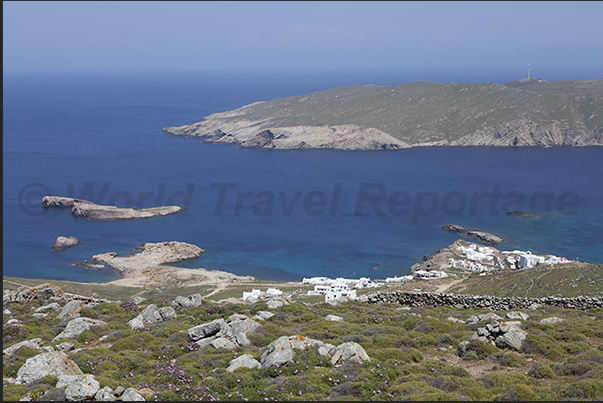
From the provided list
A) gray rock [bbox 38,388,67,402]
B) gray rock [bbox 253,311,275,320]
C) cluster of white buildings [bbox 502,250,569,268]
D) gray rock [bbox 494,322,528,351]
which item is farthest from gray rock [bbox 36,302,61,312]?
cluster of white buildings [bbox 502,250,569,268]

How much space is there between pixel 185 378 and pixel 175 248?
67.7 metres

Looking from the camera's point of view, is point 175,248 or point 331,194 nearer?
point 175,248

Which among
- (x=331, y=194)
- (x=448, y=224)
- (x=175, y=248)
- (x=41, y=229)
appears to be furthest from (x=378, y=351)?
(x=331, y=194)

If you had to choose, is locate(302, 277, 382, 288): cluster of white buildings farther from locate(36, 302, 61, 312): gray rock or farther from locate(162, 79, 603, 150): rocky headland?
locate(162, 79, 603, 150): rocky headland

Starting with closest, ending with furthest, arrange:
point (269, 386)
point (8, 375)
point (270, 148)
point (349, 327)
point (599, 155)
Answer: point (269, 386) → point (8, 375) → point (349, 327) → point (599, 155) → point (270, 148)

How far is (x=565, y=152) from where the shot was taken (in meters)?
158

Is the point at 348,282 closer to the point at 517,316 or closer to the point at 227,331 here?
the point at 517,316

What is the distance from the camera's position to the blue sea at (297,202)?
78875 millimetres

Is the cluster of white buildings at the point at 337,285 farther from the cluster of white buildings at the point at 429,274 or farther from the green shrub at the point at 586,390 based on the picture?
the green shrub at the point at 586,390

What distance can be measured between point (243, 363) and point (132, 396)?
3.42m

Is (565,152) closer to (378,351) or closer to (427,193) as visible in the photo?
(427,193)

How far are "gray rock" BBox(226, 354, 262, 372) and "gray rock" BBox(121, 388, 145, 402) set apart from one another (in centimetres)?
294

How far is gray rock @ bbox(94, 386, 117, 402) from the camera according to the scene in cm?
1162

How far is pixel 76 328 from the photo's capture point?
737 inches
